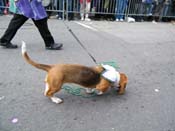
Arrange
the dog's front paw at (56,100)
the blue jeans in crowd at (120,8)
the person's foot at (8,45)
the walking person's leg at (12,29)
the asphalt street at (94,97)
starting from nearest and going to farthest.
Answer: the asphalt street at (94,97) → the dog's front paw at (56,100) → the walking person's leg at (12,29) → the person's foot at (8,45) → the blue jeans in crowd at (120,8)

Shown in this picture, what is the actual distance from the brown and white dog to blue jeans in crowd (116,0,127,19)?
5.56 meters

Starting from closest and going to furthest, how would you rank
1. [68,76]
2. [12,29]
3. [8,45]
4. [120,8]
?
[68,76] < [12,29] < [8,45] < [120,8]

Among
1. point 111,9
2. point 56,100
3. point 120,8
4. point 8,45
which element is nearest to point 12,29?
point 8,45

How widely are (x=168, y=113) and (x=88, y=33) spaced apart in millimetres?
3700

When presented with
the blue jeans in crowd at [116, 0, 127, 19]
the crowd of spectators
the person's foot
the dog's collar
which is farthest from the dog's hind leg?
the blue jeans in crowd at [116, 0, 127, 19]

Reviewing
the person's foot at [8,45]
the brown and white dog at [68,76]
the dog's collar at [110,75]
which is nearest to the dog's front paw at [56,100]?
the brown and white dog at [68,76]

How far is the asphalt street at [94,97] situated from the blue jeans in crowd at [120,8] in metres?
2.30

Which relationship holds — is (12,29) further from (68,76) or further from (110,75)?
(110,75)

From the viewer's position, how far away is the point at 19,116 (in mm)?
2801

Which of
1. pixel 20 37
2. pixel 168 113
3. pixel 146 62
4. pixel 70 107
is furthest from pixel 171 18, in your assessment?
pixel 70 107

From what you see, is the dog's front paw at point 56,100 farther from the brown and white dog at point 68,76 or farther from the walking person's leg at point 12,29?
the walking person's leg at point 12,29

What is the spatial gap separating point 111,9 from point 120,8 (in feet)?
1.05

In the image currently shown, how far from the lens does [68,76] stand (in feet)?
9.50

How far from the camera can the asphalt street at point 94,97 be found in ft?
9.19
